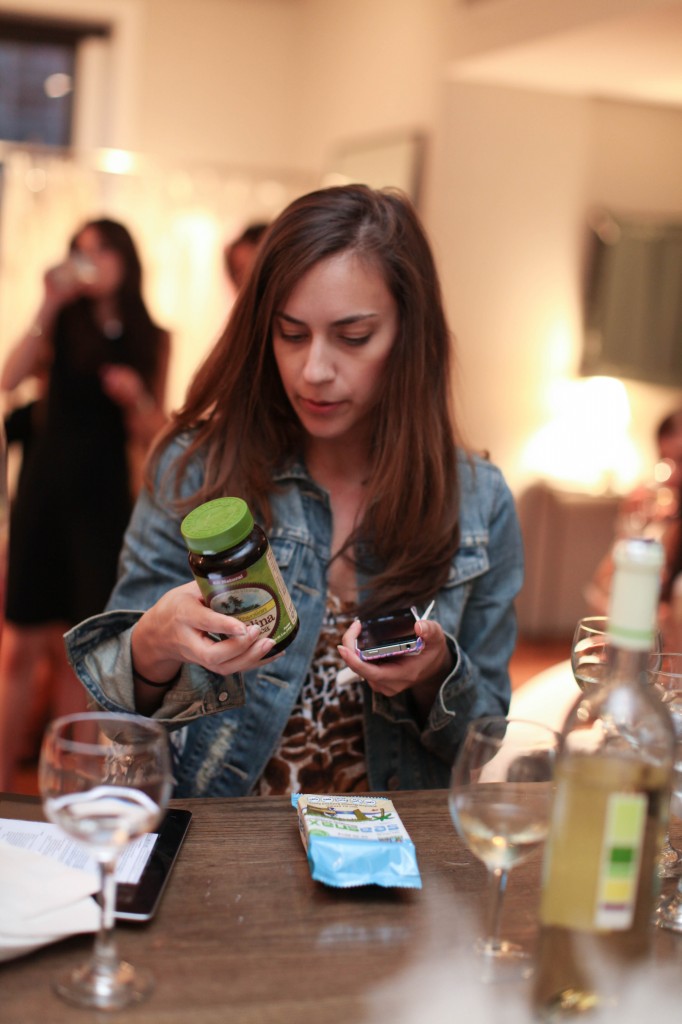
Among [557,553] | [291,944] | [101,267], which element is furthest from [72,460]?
[557,553]

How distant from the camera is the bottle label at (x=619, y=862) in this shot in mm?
751

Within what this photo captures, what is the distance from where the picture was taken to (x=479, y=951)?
0.88 meters

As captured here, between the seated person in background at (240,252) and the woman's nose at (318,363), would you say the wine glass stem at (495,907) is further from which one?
the seated person in background at (240,252)

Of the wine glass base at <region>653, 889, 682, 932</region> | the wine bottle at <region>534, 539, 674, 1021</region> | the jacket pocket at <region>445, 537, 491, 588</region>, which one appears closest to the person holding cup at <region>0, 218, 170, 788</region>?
the jacket pocket at <region>445, 537, 491, 588</region>

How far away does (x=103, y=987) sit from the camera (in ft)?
2.54

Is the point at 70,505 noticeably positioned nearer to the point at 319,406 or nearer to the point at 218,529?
the point at 319,406

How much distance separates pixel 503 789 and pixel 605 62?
4.15m

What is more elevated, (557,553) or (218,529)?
(218,529)

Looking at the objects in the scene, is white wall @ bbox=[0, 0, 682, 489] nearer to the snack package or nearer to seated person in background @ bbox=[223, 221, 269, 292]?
seated person in background @ bbox=[223, 221, 269, 292]

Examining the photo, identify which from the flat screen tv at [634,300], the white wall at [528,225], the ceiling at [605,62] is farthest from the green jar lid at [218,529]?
the flat screen tv at [634,300]

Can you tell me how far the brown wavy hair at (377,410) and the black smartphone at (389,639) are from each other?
205mm

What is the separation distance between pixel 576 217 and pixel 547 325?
0.48 metres

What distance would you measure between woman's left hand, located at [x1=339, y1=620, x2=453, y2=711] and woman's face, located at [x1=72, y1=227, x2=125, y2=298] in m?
2.16

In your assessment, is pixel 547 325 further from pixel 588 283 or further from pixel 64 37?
pixel 64 37
